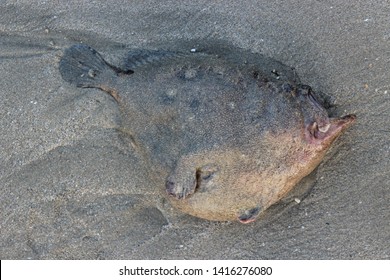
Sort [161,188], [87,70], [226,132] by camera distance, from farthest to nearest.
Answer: [87,70] < [161,188] < [226,132]

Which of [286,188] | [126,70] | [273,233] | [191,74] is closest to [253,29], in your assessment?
[191,74]

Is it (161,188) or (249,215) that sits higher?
(249,215)

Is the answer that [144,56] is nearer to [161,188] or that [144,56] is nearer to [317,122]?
[161,188]

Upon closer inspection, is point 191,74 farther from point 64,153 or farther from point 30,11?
point 30,11

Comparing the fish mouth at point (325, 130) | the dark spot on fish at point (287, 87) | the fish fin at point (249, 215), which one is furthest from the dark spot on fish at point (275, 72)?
the fish fin at point (249, 215)

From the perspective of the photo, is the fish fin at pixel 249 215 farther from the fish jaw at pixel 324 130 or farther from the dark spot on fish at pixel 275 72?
the dark spot on fish at pixel 275 72

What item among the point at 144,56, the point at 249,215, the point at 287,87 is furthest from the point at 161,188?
the point at 287,87
